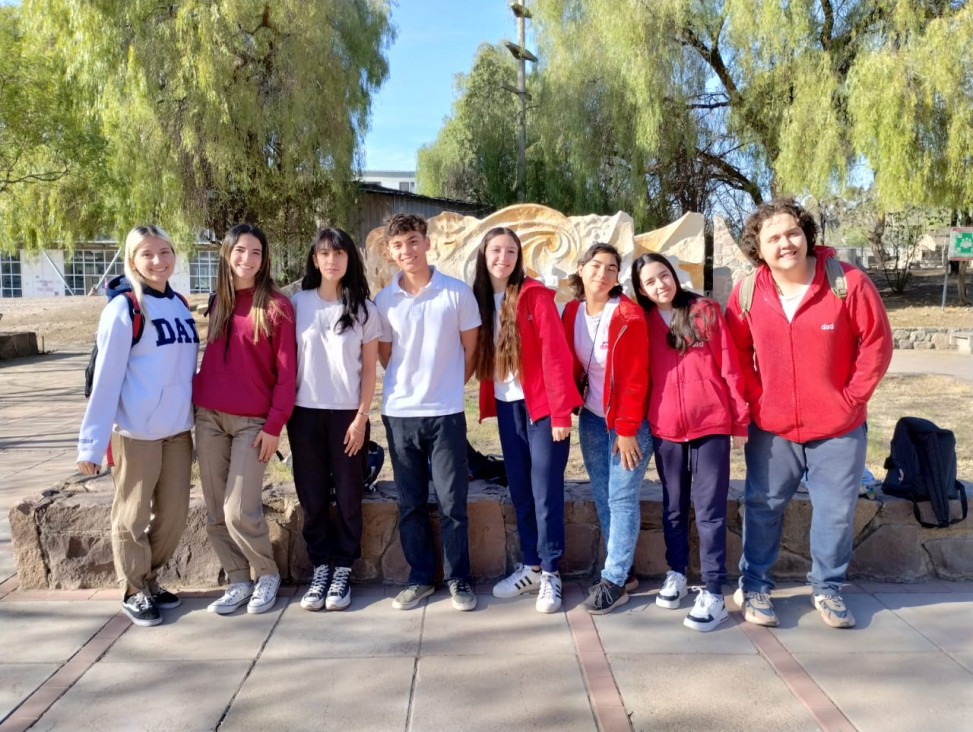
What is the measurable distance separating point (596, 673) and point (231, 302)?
6.21ft

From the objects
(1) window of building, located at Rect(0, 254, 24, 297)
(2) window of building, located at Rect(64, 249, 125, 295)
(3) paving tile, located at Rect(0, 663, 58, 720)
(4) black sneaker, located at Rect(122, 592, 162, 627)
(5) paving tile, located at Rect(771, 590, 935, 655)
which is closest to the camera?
(3) paving tile, located at Rect(0, 663, 58, 720)

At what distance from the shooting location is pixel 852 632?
262cm

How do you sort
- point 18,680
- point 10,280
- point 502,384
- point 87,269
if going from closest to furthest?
1. point 18,680
2. point 502,384
3. point 87,269
4. point 10,280

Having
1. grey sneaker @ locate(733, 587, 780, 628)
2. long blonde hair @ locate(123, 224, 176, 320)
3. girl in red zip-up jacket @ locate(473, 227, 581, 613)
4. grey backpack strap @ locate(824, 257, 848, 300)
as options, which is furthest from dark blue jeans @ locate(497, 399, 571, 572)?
long blonde hair @ locate(123, 224, 176, 320)

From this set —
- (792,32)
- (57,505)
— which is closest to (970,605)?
(57,505)

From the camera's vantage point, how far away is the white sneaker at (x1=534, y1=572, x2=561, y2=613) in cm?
280

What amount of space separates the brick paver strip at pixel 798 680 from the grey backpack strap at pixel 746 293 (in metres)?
1.17

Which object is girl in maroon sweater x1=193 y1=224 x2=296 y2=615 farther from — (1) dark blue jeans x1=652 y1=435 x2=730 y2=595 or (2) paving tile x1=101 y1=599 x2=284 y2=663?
(1) dark blue jeans x1=652 y1=435 x2=730 y2=595

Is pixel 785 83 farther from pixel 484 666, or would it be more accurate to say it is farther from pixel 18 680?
pixel 18 680

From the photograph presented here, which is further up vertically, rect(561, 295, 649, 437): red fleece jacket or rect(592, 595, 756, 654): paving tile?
rect(561, 295, 649, 437): red fleece jacket

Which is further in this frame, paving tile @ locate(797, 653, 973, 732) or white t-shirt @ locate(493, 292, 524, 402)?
white t-shirt @ locate(493, 292, 524, 402)

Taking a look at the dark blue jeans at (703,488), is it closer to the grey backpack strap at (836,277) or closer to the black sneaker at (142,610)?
the grey backpack strap at (836,277)

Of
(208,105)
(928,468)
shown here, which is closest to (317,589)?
(928,468)

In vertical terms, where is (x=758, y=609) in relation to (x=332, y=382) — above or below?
below
